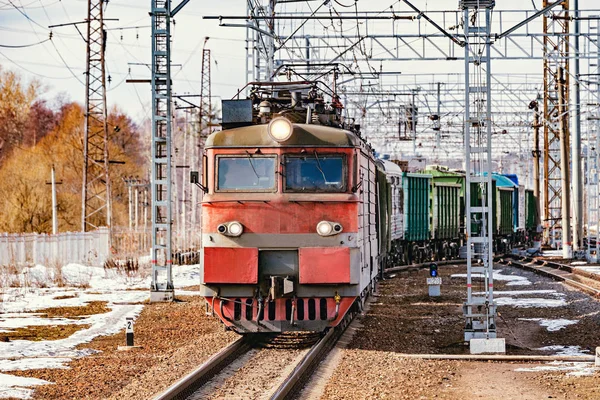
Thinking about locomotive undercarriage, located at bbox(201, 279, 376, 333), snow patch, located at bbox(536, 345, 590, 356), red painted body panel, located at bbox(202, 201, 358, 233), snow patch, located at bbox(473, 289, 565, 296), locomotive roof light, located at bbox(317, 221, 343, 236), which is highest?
red painted body panel, located at bbox(202, 201, 358, 233)

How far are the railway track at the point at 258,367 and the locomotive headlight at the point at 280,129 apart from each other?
112 inches

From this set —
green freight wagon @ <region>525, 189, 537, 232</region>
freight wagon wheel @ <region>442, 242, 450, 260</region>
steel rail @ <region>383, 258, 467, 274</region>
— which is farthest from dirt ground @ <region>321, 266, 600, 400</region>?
green freight wagon @ <region>525, 189, 537, 232</region>

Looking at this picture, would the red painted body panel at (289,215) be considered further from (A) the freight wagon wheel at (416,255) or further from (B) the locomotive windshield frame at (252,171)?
(A) the freight wagon wheel at (416,255)

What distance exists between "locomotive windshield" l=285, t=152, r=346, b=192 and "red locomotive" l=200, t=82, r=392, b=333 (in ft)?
0.05

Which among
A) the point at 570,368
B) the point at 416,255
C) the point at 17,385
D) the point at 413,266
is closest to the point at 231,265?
the point at 17,385

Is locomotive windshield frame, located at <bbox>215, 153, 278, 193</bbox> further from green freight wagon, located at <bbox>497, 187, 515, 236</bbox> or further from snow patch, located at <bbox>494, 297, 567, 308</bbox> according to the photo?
green freight wagon, located at <bbox>497, 187, 515, 236</bbox>

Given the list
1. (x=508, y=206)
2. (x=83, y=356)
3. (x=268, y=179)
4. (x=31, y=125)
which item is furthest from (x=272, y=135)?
(x=31, y=125)

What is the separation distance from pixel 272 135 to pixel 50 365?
4.24m

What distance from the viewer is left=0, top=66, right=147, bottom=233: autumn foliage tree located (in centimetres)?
4519

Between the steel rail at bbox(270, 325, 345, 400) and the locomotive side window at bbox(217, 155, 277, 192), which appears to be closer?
the steel rail at bbox(270, 325, 345, 400)

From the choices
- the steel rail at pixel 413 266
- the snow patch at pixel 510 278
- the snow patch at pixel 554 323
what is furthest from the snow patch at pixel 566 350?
the steel rail at pixel 413 266

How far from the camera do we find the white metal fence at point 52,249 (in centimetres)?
3089

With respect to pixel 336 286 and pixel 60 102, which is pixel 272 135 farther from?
pixel 60 102

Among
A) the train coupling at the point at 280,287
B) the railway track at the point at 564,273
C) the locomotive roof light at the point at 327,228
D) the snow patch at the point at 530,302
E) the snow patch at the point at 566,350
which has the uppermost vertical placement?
the locomotive roof light at the point at 327,228
